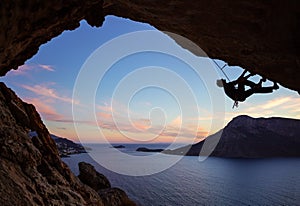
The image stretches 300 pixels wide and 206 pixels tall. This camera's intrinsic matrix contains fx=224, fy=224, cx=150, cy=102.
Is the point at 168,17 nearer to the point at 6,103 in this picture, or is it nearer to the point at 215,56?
the point at 215,56

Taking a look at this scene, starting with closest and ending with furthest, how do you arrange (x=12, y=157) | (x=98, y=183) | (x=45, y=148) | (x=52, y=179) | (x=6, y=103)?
(x=12, y=157) → (x=52, y=179) → (x=6, y=103) → (x=45, y=148) → (x=98, y=183)

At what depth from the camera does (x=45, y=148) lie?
47.6 ft

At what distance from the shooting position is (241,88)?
1191cm

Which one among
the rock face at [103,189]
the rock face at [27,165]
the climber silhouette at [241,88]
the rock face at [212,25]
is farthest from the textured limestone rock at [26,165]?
the climber silhouette at [241,88]

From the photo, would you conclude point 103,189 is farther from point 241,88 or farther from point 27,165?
point 241,88

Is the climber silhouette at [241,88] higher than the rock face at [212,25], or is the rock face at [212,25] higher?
the rock face at [212,25]

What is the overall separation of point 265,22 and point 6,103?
45.9 ft

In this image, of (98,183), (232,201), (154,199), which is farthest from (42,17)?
(232,201)

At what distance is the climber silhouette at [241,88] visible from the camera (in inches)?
466

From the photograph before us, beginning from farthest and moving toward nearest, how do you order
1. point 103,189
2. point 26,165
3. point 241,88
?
point 103,189
point 241,88
point 26,165

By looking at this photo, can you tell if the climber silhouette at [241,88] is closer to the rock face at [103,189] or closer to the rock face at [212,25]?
the rock face at [212,25]

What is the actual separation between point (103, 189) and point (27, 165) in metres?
18.4

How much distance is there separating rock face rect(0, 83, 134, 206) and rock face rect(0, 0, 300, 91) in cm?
319

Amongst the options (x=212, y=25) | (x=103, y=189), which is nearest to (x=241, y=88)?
(x=212, y=25)
